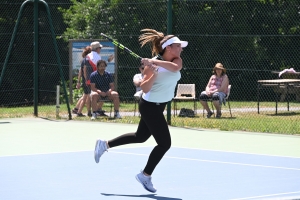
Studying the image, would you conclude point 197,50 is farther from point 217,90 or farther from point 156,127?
point 156,127

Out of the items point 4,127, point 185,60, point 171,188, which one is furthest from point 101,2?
point 171,188

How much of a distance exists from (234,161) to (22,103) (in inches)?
366

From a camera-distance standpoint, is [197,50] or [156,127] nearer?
[156,127]

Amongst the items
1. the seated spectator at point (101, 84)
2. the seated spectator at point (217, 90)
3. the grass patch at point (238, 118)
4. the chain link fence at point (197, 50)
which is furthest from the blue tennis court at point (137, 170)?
the chain link fence at point (197, 50)

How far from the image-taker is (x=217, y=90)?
1702 cm

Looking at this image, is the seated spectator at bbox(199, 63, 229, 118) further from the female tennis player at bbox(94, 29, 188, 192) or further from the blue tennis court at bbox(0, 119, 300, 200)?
the female tennis player at bbox(94, 29, 188, 192)

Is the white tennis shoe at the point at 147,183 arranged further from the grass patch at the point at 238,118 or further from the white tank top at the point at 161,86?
the grass patch at the point at 238,118

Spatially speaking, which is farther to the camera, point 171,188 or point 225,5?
point 225,5

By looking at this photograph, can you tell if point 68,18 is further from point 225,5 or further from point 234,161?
point 234,161

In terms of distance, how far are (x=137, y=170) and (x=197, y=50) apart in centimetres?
1131

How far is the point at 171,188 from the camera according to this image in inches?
322

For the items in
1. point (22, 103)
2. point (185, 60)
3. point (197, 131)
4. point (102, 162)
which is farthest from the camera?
point (185, 60)

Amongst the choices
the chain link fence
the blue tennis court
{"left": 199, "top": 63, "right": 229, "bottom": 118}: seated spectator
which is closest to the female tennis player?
the blue tennis court

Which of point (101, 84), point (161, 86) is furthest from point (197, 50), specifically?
point (161, 86)
